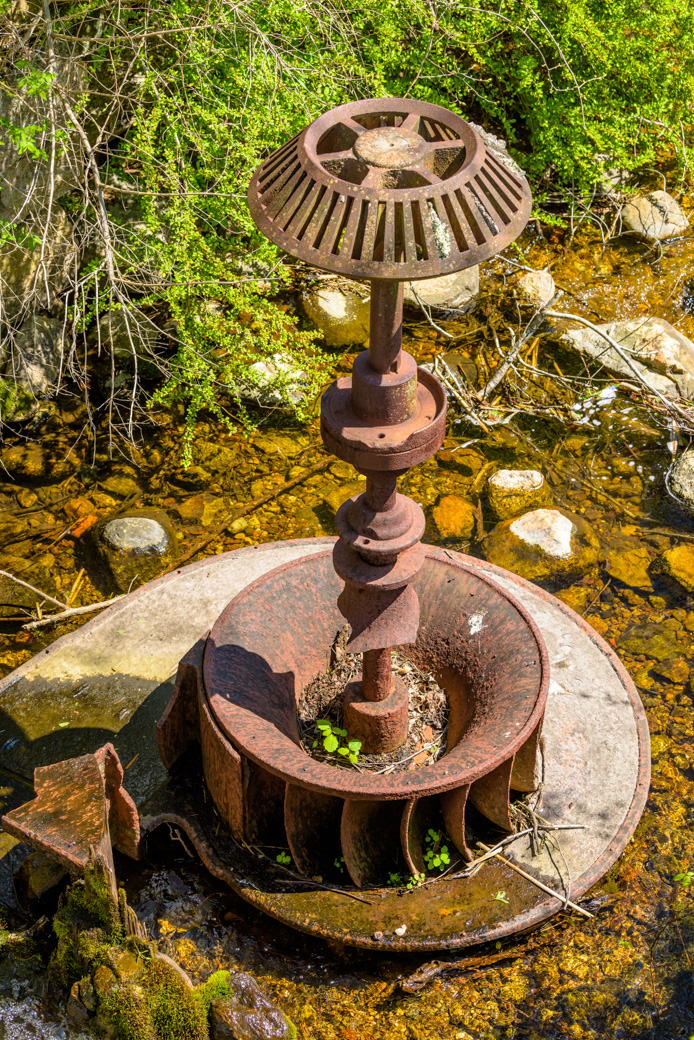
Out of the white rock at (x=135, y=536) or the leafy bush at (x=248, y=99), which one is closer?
the leafy bush at (x=248, y=99)

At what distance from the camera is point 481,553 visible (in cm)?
521

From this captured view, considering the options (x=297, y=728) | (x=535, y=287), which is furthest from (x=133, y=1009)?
(x=535, y=287)

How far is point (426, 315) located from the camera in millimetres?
6535

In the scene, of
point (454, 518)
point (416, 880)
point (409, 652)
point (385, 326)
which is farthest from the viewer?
point (454, 518)

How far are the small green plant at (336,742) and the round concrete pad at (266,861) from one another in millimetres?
495

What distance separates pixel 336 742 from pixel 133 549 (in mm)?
2206

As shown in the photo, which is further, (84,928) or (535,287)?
(535,287)

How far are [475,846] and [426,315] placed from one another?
4187mm

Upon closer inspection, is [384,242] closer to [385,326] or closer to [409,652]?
[385,326]

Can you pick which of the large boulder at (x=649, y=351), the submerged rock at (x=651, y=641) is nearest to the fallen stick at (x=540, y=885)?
the submerged rock at (x=651, y=641)

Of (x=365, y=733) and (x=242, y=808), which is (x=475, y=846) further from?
(x=242, y=808)

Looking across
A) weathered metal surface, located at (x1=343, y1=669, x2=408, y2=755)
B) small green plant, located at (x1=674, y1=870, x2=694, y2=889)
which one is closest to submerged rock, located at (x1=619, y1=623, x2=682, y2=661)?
small green plant, located at (x1=674, y1=870, x2=694, y2=889)

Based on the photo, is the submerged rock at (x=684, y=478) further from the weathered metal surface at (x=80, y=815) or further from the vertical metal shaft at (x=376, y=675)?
the weathered metal surface at (x=80, y=815)

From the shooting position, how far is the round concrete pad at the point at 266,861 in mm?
3127
